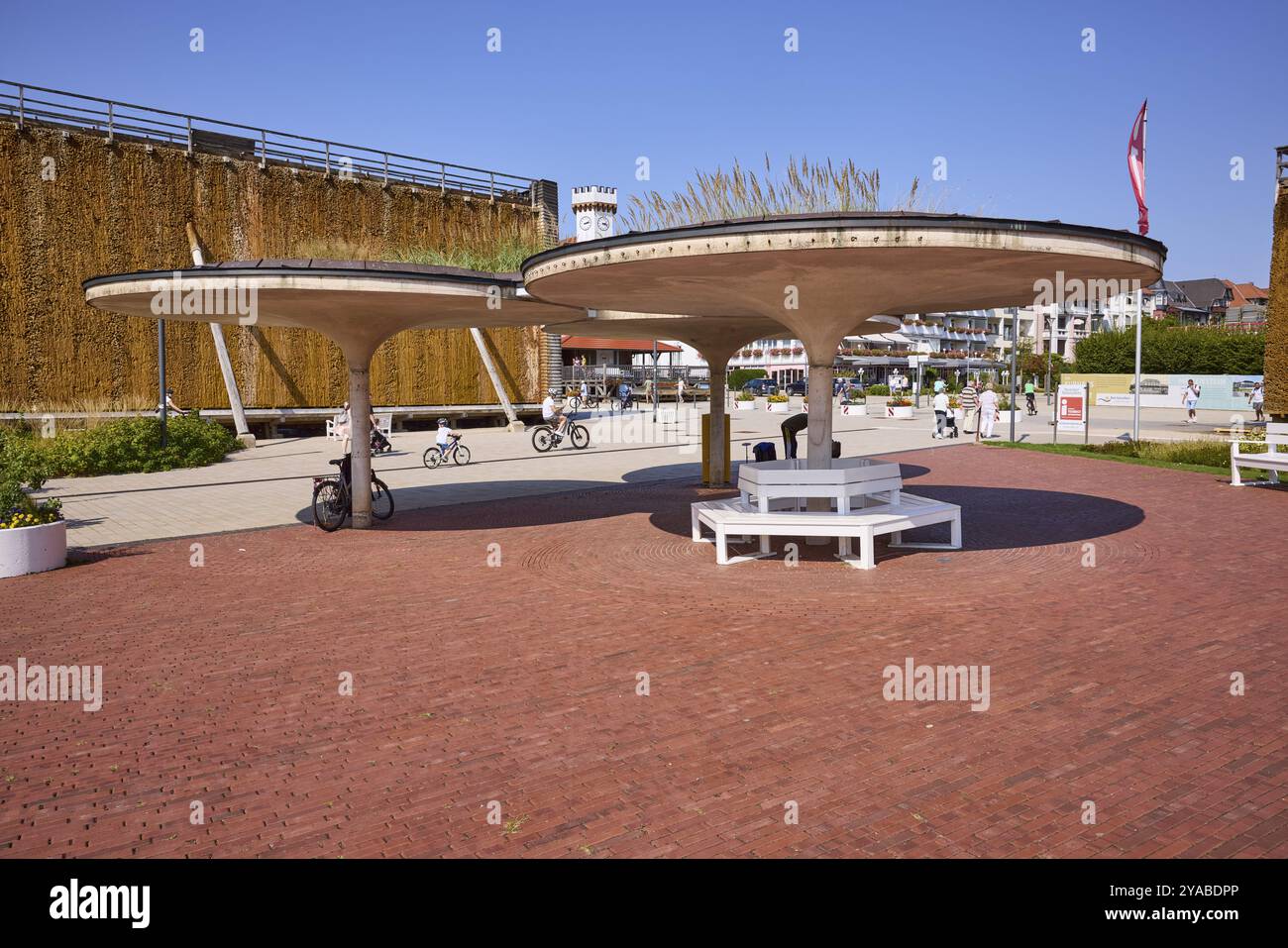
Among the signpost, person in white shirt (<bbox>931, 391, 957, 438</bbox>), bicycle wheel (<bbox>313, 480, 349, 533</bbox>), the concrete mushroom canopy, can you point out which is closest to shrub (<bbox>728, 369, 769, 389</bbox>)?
person in white shirt (<bbox>931, 391, 957, 438</bbox>)

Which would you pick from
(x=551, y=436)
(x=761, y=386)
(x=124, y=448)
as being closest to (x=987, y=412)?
(x=551, y=436)

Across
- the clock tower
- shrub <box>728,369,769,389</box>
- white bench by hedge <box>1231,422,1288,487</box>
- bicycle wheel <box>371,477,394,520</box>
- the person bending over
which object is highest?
the clock tower

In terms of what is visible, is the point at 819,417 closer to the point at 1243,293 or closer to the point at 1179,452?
the point at 1179,452

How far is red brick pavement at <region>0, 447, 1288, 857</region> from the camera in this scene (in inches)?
171

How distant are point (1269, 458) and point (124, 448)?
24.1 meters

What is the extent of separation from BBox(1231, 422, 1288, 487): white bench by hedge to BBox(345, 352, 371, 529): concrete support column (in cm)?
1527

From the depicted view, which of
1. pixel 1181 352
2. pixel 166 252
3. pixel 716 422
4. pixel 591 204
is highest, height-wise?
pixel 591 204

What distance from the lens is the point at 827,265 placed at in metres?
8.77

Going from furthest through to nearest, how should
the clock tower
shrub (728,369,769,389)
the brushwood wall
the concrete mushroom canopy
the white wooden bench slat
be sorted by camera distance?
shrub (728,369,769,389) < the clock tower < the brushwood wall < the concrete mushroom canopy < the white wooden bench slat

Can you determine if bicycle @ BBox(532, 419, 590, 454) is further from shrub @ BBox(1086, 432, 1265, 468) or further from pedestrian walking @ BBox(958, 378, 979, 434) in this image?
shrub @ BBox(1086, 432, 1265, 468)

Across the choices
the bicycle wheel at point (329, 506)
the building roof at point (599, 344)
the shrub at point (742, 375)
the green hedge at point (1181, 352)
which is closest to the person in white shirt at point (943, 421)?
the bicycle wheel at point (329, 506)

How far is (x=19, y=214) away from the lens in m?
26.4

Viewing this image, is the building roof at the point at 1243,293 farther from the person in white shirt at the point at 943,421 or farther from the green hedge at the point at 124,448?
the green hedge at the point at 124,448
